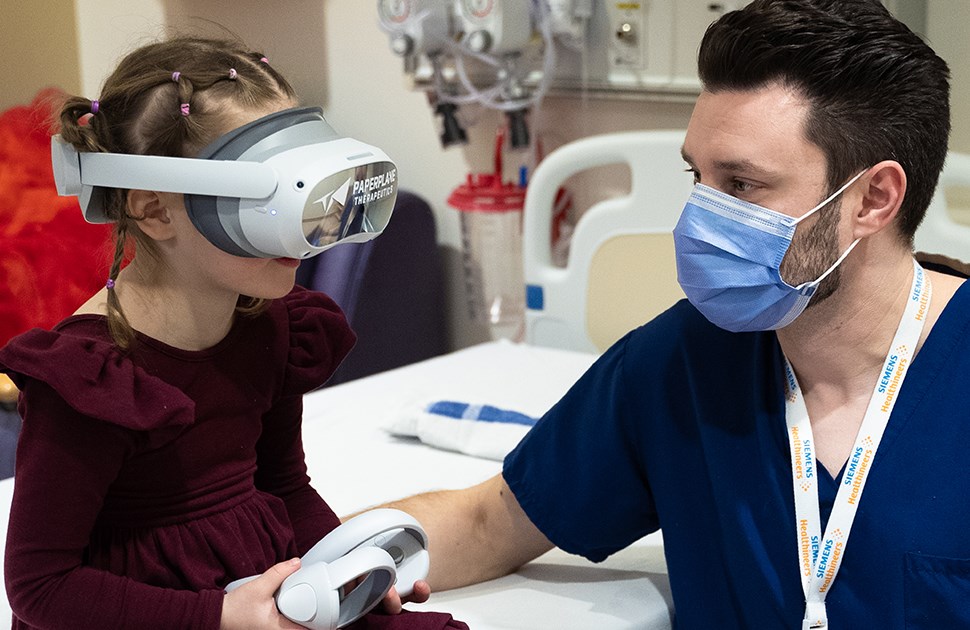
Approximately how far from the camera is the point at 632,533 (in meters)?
1.62

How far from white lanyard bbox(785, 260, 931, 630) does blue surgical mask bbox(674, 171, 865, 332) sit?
0.11 meters

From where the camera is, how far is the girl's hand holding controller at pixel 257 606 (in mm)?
1169

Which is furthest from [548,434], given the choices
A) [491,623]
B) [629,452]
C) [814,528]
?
[814,528]

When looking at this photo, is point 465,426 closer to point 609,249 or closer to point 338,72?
point 609,249

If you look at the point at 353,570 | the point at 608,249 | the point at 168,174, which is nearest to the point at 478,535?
the point at 353,570

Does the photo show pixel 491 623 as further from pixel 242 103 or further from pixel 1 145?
pixel 1 145

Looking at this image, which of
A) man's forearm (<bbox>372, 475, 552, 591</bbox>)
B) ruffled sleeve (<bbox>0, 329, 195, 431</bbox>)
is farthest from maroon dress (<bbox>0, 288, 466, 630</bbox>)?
man's forearm (<bbox>372, 475, 552, 591</bbox>)

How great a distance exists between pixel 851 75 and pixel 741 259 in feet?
0.77

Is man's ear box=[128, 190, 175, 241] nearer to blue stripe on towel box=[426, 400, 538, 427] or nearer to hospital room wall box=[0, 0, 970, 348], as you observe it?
blue stripe on towel box=[426, 400, 538, 427]

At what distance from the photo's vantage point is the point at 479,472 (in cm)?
209

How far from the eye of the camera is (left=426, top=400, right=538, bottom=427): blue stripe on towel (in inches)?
86.9

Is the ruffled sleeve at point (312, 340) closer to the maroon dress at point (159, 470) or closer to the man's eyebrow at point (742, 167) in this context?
the maroon dress at point (159, 470)

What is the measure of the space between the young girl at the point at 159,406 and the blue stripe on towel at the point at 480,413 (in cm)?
86

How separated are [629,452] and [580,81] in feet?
5.60
